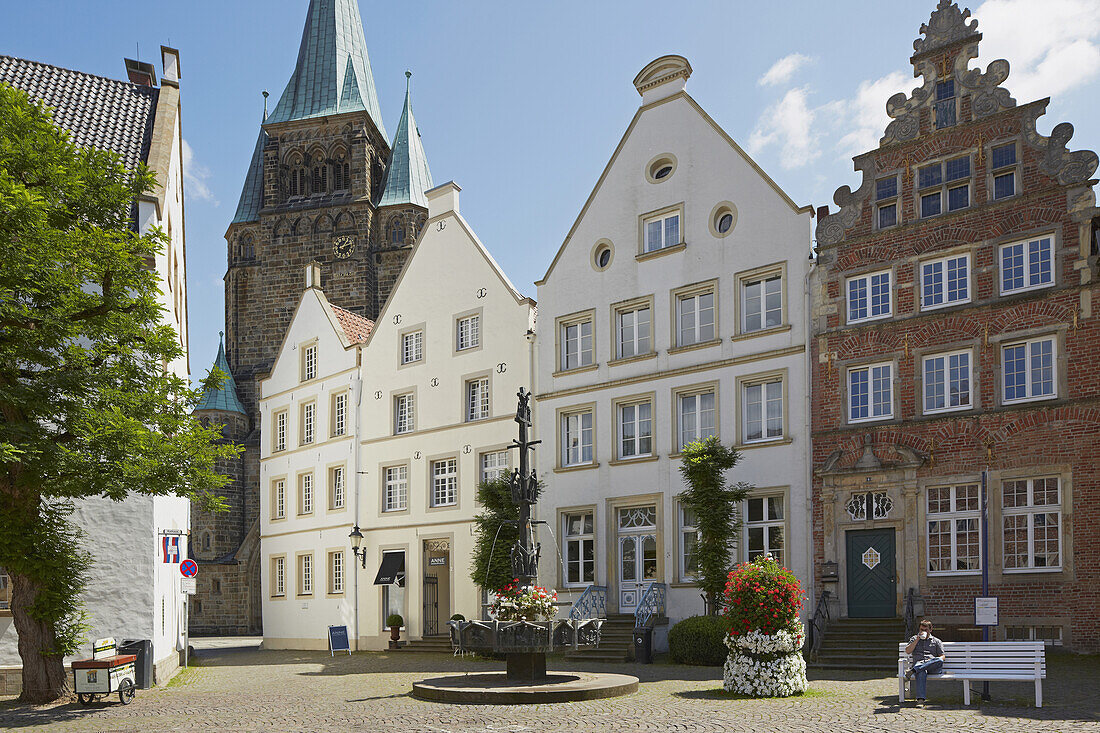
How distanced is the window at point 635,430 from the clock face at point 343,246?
119 ft

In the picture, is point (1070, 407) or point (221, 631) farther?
point (221, 631)

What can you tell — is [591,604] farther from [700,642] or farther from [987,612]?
[987,612]

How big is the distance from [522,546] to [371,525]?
17051 mm

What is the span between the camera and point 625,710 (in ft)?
48.4

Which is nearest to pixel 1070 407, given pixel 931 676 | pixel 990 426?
pixel 990 426

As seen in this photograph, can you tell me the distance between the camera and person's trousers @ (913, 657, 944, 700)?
1495 centimetres

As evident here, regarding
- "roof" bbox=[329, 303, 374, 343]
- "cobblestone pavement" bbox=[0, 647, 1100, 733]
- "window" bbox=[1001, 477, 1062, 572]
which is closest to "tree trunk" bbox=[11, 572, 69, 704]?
"cobblestone pavement" bbox=[0, 647, 1100, 733]

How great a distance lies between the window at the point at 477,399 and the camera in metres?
31.7

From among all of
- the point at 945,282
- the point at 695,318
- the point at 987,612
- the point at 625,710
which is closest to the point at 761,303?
the point at 695,318

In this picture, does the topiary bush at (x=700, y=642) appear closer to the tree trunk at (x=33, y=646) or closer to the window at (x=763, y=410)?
the window at (x=763, y=410)

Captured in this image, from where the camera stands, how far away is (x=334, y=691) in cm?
1920

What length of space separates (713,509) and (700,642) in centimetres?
303

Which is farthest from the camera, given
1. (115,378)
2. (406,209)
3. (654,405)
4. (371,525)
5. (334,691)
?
(406,209)

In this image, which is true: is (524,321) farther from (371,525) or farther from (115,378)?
(115,378)
